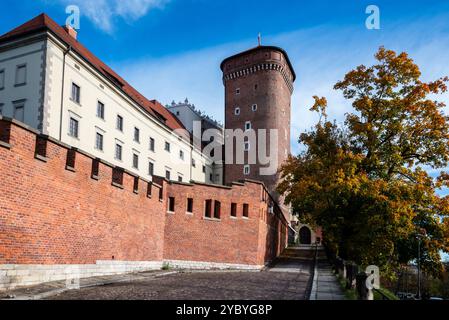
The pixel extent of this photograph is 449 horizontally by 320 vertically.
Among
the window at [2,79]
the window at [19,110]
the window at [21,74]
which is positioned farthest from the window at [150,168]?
the window at [2,79]

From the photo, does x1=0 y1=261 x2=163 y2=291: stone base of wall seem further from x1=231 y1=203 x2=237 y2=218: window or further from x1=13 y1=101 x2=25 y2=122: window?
x1=13 y1=101 x2=25 y2=122: window

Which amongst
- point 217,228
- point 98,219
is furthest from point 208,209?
point 98,219

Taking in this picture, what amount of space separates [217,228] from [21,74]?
1610cm

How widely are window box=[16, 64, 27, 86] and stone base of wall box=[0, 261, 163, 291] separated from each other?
601 inches

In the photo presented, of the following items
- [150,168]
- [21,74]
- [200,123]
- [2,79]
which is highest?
[200,123]

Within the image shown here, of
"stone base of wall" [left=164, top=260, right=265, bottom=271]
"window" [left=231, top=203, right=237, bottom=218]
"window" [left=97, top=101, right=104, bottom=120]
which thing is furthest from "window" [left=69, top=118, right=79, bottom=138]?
"window" [left=231, top=203, right=237, bottom=218]

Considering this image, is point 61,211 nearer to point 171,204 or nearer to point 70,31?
point 171,204

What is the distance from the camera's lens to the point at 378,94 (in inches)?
882

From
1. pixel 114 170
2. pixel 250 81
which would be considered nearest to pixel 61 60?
pixel 114 170

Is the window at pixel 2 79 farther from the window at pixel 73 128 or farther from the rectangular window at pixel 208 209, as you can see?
the rectangular window at pixel 208 209

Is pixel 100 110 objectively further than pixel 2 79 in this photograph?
Yes

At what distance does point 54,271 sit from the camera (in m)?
14.0

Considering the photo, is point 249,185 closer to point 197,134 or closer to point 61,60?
point 61,60

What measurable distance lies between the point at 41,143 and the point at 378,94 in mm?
16487
